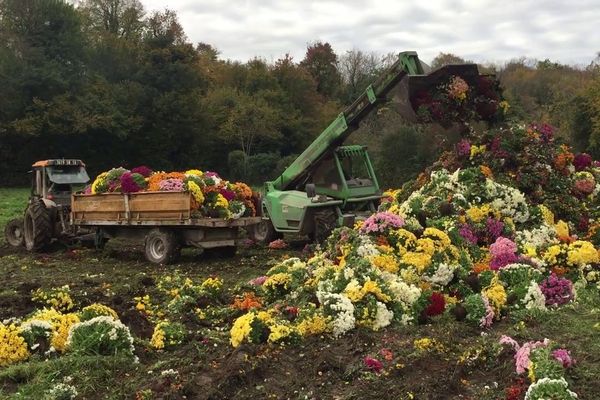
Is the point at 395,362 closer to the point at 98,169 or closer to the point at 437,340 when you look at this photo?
the point at 437,340

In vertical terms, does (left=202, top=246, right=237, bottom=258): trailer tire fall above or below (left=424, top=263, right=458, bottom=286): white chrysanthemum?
below

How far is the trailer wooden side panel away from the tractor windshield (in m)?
1.26

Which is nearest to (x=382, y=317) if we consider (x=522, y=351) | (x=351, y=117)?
(x=522, y=351)

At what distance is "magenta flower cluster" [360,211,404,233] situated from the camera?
9.20 metres

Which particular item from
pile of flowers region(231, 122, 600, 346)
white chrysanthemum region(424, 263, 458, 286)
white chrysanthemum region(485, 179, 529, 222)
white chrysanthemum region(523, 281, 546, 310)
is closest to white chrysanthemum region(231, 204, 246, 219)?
pile of flowers region(231, 122, 600, 346)

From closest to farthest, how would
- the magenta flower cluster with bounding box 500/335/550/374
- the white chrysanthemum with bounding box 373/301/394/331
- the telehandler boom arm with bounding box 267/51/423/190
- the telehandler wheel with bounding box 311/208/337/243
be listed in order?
1. the magenta flower cluster with bounding box 500/335/550/374
2. the white chrysanthemum with bounding box 373/301/394/331
3. the telehandler boom arm with bounding box 267/51/423/190
4. the telehandler wheel with bounding box 311/208/337/243

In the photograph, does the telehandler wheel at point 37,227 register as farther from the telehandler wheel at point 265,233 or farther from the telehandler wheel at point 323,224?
the telehandler wheel at point 323,224

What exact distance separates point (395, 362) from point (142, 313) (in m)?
3.67

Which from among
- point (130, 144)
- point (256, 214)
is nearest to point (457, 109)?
point (256, 214)

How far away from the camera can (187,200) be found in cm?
1262

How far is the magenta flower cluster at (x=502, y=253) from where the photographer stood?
349 inches

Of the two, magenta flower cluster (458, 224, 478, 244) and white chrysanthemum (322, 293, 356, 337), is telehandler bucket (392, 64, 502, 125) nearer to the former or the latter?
magenta flower cluster (458, 224, 478, 244)

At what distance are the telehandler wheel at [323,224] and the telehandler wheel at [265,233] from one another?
6.52 ft

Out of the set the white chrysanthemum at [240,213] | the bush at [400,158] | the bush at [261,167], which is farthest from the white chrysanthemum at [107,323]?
the bush at [261,167]
